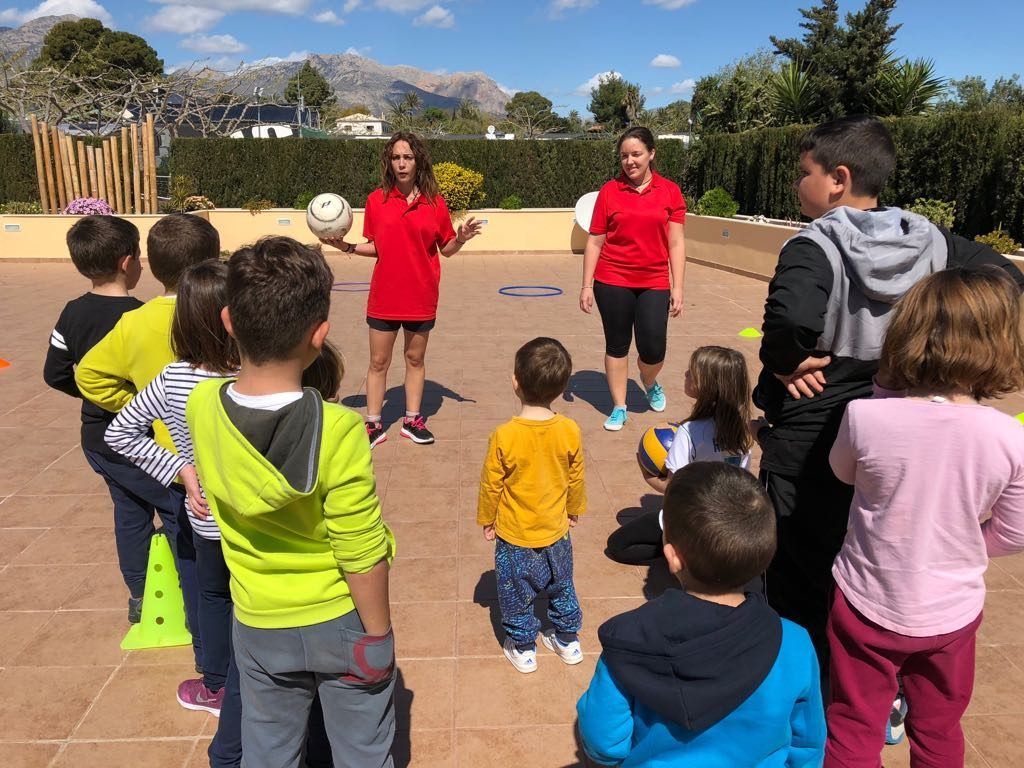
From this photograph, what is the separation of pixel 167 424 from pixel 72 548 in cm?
210

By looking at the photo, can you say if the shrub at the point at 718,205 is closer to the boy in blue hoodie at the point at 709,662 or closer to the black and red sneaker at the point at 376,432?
the black and red sneaker at the point at 376,432

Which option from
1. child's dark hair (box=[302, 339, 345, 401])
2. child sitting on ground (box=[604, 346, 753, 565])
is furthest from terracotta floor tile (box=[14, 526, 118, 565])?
child sitting on ground (box=[604, 346, 753, 565])

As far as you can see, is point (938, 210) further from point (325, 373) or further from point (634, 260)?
point (325, 373)

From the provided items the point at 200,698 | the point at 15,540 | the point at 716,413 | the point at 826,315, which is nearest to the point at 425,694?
the point at 200,698

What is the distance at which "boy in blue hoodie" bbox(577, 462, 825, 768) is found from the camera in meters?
1.47

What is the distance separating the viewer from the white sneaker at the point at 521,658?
9.62ft

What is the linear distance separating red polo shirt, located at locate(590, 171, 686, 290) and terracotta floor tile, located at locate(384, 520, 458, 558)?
2.30 metres

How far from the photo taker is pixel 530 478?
2805 millimetres

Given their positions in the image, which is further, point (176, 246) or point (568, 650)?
point (568, 650)

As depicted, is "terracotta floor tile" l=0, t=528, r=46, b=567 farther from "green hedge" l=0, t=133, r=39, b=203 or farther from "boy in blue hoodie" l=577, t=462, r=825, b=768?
→ "green hedge" l=0, t=133, r=39, b=203

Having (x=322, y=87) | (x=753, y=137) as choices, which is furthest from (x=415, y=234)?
(x=322, y=87)

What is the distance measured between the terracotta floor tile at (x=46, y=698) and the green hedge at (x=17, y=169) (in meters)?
18.5

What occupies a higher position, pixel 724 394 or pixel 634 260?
pixel 634 260

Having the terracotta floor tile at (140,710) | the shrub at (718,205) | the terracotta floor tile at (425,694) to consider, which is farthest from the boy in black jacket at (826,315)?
the shrub at (718,205)
